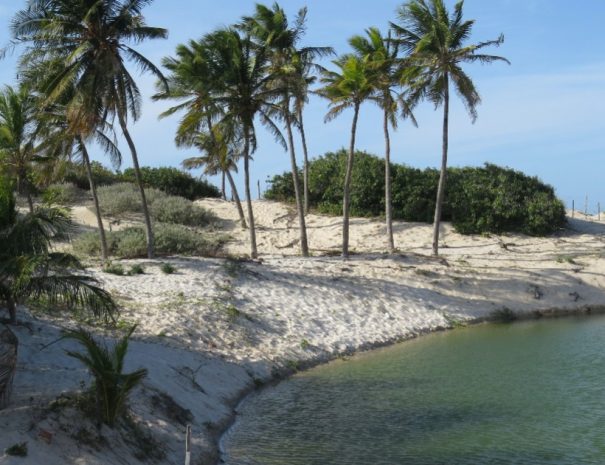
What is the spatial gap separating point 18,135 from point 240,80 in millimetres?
8972

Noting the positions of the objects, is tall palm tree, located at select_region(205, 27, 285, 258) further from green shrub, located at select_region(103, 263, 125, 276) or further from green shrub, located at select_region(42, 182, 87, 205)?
green shrub, located at select_region(42, 182, 87, 205)

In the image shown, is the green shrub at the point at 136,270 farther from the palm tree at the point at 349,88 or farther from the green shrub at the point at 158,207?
the green shrub at the point at 158,207

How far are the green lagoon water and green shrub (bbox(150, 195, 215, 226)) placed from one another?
21103mm

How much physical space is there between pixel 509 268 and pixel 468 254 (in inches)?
148

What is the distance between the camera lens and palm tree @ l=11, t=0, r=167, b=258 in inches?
907

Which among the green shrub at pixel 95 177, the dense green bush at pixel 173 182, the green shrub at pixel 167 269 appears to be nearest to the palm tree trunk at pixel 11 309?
the green shrub at pixel 167 269

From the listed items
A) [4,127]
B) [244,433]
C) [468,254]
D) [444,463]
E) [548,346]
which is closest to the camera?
[444,463]

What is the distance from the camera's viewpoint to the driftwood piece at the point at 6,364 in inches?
383

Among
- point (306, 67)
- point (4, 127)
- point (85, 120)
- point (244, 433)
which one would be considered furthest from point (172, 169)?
point (244, 433)

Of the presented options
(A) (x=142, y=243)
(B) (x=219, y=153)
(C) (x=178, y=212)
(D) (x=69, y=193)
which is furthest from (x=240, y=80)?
(D) (x=69, y=193)

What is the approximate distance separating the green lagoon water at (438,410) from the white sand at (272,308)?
96 centimetres

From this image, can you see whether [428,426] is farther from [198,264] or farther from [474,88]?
[474,88]

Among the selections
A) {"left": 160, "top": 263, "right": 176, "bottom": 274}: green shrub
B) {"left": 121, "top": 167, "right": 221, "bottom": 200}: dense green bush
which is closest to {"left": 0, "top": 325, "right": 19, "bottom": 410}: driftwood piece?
{"left": 160, "top": 263, "right": 176, "bottom": 274}: green shrub

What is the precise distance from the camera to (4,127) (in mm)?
26703
